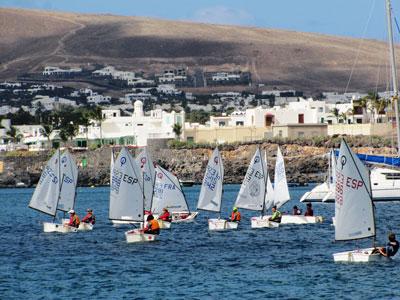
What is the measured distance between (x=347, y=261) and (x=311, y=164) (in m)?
99.3

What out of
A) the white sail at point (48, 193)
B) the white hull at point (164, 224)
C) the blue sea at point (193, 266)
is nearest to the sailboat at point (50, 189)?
the white sail at point (48, 193)

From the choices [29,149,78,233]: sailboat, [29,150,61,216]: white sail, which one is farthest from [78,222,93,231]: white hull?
[29,150,61,216]: white sail

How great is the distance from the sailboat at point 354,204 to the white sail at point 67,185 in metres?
25.8

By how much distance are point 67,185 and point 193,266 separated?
22.0m

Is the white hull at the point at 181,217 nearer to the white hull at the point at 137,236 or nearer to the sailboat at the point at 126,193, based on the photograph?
the sailboat at the point at 126,193

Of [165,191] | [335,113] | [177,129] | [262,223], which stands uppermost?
[335,113]

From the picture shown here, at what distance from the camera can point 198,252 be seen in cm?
5694

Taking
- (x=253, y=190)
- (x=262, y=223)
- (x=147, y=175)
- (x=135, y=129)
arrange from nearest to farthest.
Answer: (x=262, y=223), (x=253, y=190), (x=147, y=175), (x=135, y=129)

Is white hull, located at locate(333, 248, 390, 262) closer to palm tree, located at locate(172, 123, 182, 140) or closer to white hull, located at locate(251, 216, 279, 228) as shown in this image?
white hull, located at locate(251, 216, 279, 228)

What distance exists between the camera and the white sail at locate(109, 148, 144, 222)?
6191 cm

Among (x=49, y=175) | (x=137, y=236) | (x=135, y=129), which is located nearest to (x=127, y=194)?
(x=137, y=236)

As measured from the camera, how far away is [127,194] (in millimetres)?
62062

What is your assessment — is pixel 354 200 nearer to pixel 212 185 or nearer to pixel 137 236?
pixel 137 236

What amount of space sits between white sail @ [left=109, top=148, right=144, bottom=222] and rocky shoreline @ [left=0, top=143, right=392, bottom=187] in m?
79.4
